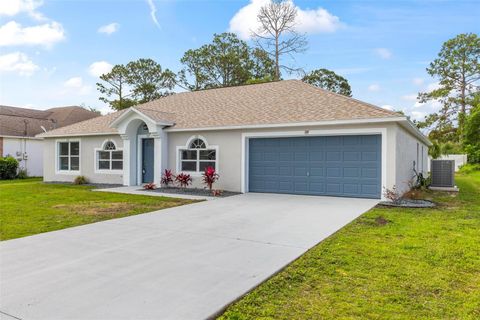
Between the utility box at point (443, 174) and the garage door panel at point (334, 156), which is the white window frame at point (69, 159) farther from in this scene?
the utility box at point (443, 174)

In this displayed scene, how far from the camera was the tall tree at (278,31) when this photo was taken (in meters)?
29.2

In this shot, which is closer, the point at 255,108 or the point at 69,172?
the point at 255,108

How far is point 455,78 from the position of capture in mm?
37531

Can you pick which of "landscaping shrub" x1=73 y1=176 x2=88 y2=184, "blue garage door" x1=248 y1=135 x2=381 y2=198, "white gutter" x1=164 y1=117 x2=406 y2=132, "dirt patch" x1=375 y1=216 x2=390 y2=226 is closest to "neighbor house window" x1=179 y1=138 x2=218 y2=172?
"white gutter" x1=164 y1=117 x2=406 y2=132

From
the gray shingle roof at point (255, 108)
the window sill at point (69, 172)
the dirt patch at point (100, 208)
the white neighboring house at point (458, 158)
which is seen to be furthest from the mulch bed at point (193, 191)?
the white neighboring house at point (458, 158)

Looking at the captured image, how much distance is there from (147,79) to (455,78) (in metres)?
34.7

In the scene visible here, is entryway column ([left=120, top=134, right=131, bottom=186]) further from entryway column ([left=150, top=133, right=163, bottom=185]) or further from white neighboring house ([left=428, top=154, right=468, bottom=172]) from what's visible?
white neighboring house ([left=428, top=154, right=468, bottom=172])

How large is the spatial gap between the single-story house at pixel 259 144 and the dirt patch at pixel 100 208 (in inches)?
185

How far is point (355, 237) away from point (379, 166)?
579cm

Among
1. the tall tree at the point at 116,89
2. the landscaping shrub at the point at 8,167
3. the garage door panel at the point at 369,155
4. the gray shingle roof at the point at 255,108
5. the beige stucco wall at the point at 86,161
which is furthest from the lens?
the tall tree at the point at 116,89

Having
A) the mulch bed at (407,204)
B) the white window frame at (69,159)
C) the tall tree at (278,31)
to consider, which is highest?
the tall tree at (278,31)

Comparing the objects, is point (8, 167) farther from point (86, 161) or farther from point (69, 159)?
point (86, 161)

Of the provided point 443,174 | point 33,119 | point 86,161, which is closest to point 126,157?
point 86,161

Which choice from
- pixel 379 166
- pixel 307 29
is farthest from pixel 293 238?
pixel 307 29
